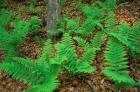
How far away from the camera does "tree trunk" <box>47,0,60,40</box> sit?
827 centimetres

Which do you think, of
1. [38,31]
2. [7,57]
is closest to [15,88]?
[7,57]

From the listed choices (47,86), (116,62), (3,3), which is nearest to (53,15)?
(116,62)

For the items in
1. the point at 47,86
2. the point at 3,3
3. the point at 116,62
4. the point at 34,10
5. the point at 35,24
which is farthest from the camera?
the point at 3,3

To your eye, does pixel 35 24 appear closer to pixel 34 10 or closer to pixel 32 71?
pixel 34 10

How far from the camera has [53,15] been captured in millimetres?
8492

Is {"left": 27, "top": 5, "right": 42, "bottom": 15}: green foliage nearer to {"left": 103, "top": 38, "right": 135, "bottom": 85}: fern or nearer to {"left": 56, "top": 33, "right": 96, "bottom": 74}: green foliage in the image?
{"left": 56, "top": 33, "right": 96, "bottom": 74}: green foliage

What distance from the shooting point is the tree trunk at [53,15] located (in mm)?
8273

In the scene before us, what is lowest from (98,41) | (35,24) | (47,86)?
(47,86)

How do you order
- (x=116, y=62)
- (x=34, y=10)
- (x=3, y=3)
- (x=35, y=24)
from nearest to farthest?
(x=116, y=62) → (x=35, y=24) → (x=34, y=10) → (x=3, y=3)

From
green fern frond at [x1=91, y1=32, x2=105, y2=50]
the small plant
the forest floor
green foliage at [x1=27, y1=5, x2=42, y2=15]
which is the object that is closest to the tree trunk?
the forest floor

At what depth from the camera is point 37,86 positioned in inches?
222

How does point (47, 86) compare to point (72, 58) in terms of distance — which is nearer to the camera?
point (47, 86)

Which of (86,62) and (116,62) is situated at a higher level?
(116,62)

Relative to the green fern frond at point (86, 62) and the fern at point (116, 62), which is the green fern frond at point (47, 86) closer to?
the green fern frond at point (86, 62)
